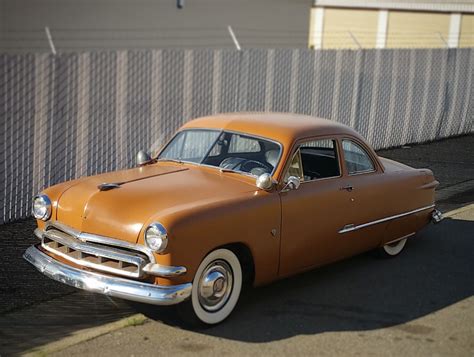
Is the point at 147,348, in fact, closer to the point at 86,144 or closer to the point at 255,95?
the point at 86,144

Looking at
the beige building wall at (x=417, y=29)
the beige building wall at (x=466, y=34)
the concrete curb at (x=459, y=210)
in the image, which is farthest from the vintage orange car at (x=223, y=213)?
the beige building wall at (x=466, y=34)

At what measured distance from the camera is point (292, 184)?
17.9 feet

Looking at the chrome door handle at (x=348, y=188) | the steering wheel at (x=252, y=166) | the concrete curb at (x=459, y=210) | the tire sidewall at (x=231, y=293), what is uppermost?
the steering wheel at (x=252, y=166)

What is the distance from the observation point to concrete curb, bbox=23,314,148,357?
4.54 m

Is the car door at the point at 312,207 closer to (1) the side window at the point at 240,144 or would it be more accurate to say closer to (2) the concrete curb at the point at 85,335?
(1) the side window at the point at 240,144

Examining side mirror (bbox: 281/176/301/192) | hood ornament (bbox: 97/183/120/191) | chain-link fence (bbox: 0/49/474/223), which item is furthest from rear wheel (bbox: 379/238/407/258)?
chain-link fence (bbox: 0/49/474/223)

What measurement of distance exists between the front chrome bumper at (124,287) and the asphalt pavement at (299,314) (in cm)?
35

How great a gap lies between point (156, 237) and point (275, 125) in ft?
6.38

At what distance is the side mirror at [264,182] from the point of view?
209 inches

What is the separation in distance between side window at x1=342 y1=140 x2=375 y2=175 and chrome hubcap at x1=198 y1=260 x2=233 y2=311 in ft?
5.90

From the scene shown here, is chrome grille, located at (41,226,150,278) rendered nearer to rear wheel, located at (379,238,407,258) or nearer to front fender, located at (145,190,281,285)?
front fender, located at (145,190,281,285)

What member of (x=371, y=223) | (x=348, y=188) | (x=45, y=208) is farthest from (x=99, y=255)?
(x=371, y=223)

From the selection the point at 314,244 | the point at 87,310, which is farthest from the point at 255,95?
the point at 87,310

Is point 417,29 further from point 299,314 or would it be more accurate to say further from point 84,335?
point 84,335
